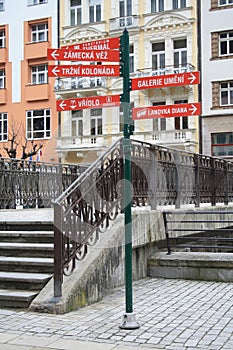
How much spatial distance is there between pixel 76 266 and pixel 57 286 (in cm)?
66

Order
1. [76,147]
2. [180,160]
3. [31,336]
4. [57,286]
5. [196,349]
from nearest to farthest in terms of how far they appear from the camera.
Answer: [196,349]
[31,336]
[57,286]
[180,160]
[76,147]

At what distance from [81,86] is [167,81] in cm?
3128

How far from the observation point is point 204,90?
34531 millimetres

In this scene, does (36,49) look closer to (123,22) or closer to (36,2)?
(36,2)

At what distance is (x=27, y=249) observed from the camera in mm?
8547

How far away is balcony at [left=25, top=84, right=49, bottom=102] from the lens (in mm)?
39562

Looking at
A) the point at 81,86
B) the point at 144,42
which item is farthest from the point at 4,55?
the point at 144,42

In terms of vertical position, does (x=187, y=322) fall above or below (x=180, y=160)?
below

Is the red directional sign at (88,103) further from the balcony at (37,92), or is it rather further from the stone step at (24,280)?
the balcony at (37,92)

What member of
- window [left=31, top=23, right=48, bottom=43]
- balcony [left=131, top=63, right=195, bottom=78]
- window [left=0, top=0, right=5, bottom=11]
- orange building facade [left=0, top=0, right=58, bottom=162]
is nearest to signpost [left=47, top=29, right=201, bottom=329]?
balcony [left=131, top=63, right=195, bottom=78]

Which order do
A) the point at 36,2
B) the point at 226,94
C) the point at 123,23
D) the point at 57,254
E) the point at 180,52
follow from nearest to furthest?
the point at 57,254 < the point at 226,94 < the point at 180,52 < the point at 123,23 < the point at 36,2

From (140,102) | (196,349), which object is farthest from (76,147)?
(196,349)

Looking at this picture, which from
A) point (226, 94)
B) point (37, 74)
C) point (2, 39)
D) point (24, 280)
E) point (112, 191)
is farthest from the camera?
point (2, 39)

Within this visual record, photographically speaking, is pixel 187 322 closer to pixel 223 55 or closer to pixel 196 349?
pixel 196 349
